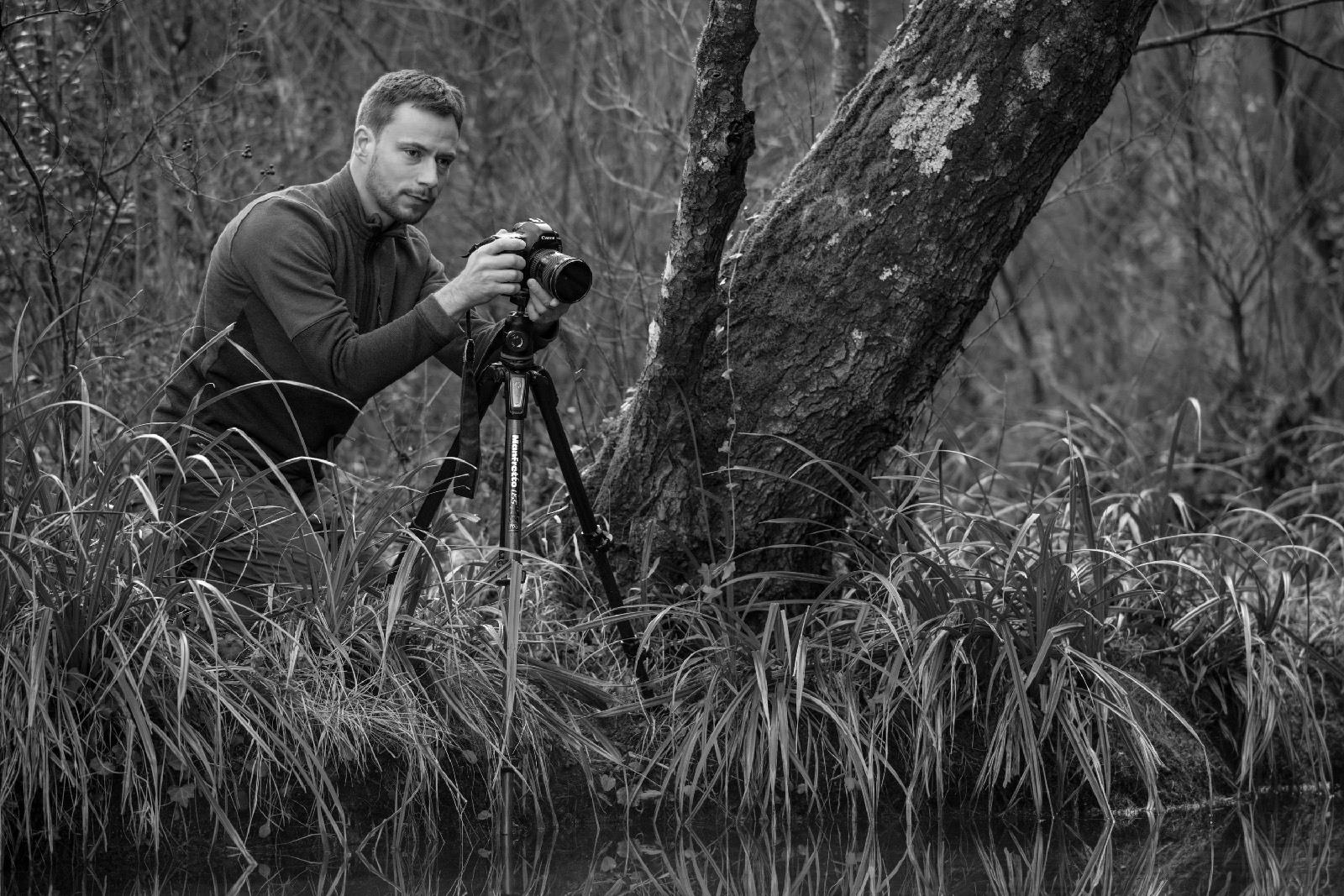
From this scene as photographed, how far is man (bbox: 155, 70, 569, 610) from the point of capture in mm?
3129

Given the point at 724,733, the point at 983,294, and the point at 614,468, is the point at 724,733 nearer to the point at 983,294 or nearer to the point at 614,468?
the point at 614,468

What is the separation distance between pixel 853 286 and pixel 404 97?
118 cm

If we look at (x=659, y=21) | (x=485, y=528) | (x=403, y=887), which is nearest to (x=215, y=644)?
(x=403, y=887)

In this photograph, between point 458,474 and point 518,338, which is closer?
point 518,338

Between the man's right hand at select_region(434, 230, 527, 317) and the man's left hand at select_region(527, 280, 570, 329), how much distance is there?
1.3 inches

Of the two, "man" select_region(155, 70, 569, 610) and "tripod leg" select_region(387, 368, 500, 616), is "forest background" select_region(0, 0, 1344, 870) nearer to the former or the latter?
"tripod leg" select_region(387, 368, 500, 616)

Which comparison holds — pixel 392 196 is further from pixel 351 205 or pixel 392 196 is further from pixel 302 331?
pixel 302 331

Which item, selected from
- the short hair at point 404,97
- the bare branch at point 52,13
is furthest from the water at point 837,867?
the bare branch at point 52,13

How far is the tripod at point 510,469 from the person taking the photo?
3.08 m

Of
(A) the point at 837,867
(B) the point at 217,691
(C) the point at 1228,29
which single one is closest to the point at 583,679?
(A) the point at 837,867

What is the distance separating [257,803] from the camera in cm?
304

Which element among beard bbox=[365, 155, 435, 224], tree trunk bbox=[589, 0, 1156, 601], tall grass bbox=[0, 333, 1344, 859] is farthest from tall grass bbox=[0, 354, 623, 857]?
beard bbox=[365, 155, 435, 224]

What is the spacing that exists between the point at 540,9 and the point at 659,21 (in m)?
1.40

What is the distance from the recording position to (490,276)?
306 centimetres
